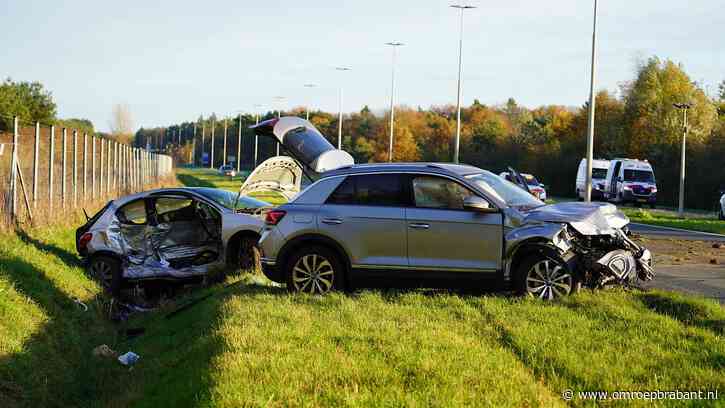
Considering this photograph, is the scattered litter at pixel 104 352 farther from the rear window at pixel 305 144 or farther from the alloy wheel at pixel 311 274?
the rear window at pixel 305 144

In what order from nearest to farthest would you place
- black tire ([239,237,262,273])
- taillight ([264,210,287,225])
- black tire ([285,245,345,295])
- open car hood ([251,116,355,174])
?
black tire ([285,245,345,295]) < taillight ([264,210,287,225]) < black tire ([239,237,262,273]) < open car hood ([251,116,355,174])

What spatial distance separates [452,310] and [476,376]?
2791mm

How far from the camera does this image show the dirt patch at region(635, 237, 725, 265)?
57.1 ft

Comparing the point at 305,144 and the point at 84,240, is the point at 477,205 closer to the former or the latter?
the point at 84,240

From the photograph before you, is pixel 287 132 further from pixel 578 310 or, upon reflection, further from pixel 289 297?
pixel 578 310

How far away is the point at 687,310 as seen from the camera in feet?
30.5

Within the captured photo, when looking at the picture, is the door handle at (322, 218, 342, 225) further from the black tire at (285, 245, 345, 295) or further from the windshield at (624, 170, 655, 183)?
the windshield at (624, 170, 655, 183)

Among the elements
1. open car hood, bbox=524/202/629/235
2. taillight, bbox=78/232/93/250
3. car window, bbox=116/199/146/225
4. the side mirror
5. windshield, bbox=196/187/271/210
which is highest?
the side mirror

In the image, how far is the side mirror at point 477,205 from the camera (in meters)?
10.1

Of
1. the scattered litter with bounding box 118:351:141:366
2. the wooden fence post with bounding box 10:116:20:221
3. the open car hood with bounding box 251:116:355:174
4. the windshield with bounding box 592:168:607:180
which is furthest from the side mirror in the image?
the windshield with bounding box 592:168:607:180

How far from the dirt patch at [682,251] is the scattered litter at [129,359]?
10.7 meters

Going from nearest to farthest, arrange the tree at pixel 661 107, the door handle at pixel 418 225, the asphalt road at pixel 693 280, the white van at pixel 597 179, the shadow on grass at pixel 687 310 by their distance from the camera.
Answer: the shadow on grass at pixel 687 310, the door handle at pixel 418 225, the asphalt road at pixel 693 280, the white van at pixel 597 179, the tree at pixel 661 107

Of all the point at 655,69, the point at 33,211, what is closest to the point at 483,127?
the point at 655,69

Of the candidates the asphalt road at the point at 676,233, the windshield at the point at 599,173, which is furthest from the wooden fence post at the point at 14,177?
the windshield at the point at 599,173
